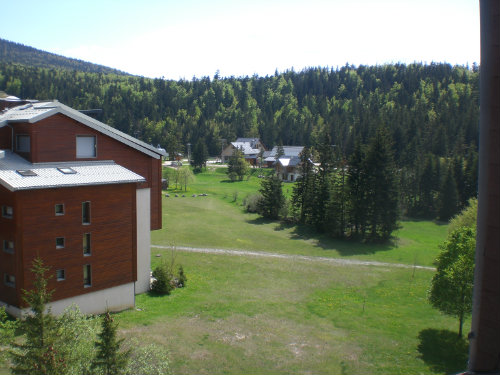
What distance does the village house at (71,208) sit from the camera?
67.4ft

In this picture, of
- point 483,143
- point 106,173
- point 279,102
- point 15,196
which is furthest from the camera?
point 279,102

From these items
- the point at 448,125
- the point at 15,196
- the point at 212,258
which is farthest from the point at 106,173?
the point at 448,125

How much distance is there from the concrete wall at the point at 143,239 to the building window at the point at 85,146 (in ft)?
11.7

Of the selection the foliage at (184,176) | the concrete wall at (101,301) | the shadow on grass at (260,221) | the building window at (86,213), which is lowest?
the shadow on grass at (260,221)

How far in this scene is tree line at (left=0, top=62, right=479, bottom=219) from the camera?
65.9 m

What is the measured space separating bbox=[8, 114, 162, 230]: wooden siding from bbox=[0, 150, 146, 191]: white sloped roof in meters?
0.44

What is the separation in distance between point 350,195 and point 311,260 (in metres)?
13.2

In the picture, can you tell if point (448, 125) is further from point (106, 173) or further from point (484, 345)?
point (484, 345)

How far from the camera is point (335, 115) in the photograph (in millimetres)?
125625

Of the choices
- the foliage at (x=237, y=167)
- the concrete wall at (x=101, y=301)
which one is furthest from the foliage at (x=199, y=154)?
the concrete wall at (x=101, y=301)

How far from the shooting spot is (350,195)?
48594 mm

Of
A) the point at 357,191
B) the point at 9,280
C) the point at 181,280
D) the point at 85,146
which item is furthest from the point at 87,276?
the point at 357,191

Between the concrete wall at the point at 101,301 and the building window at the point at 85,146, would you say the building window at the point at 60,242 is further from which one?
the building window at the point at 85,146

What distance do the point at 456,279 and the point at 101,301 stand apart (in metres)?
19.2
